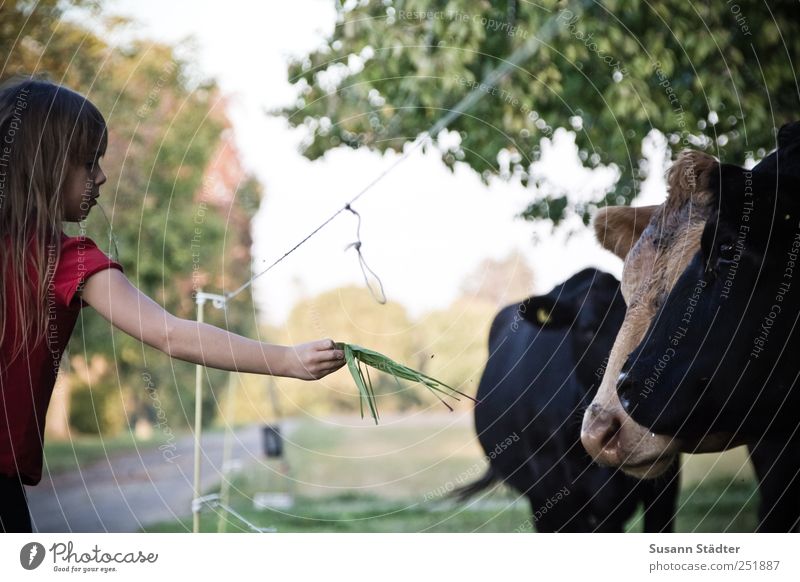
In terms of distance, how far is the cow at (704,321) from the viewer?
3246mm

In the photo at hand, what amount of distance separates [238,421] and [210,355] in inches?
945

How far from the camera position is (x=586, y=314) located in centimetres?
474

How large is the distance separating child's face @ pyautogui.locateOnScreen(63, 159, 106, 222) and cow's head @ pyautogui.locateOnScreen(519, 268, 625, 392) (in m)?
2.46

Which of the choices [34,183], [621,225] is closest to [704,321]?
[621,225]

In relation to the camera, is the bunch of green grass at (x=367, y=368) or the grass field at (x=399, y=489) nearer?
the bunch of green grass at (x=367, y=368)

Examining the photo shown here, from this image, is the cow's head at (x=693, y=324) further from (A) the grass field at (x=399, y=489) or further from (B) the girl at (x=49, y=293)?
(A) the grass field at (x=399, y=489)

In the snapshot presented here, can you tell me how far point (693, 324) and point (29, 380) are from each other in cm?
212

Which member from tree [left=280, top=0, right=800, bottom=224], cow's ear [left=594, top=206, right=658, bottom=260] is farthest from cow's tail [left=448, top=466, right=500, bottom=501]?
cow's ear [left=594, top=206, right=658, bottom=260]

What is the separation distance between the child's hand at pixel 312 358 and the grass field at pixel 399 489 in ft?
4.94

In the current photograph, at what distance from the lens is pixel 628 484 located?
190 inches

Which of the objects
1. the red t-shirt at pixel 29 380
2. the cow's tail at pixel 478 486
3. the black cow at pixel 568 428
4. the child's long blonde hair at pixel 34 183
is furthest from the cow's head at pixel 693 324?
the cow's tail at pixel 478 486

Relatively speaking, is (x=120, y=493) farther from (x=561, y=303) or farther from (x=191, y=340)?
(x=191, y=340)
